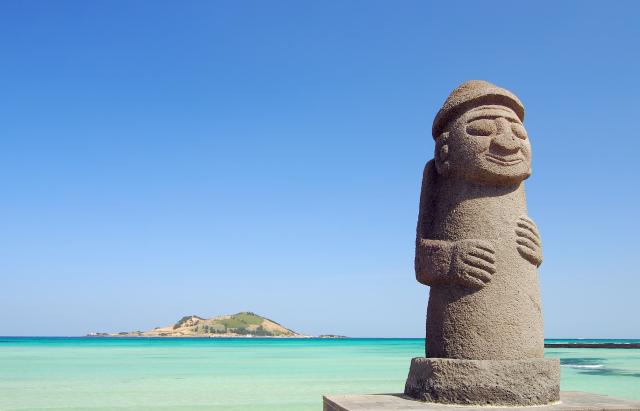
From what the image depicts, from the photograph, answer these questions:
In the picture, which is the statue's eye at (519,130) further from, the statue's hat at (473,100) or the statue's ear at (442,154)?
the statue's ear at (442,154)

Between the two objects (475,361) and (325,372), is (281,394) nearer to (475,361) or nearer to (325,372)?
(325,372)

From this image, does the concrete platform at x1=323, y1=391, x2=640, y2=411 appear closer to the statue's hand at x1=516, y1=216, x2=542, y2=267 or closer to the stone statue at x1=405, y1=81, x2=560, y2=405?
the stone statue at x1=405, y1=81, x2=560, y2=405

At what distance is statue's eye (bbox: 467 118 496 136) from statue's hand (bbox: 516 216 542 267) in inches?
37.2

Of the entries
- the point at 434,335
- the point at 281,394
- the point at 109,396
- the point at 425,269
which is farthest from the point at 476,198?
the point at 109,396

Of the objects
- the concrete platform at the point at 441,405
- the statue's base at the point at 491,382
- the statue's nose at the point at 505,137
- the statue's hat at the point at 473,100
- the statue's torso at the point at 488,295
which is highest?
the statue's hat at the point at 473,100

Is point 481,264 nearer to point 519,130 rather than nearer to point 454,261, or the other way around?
point 454,261

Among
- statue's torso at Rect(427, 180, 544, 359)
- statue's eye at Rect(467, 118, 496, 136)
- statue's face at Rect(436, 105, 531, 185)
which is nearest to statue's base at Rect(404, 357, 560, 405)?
statue's torso at Rect(427, 180, 544, 359)

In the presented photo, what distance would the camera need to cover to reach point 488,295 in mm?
6402

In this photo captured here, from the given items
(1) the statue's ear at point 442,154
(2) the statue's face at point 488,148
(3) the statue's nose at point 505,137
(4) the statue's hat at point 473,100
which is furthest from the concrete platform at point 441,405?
(4) the statue's hat at point 473,100

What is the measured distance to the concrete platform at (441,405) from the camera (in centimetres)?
589

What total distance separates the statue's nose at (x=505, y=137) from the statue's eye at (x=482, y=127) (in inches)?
2.5

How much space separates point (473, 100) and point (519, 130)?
56 centimetres

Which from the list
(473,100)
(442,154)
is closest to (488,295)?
(442,154)

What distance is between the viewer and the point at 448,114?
701 cm
